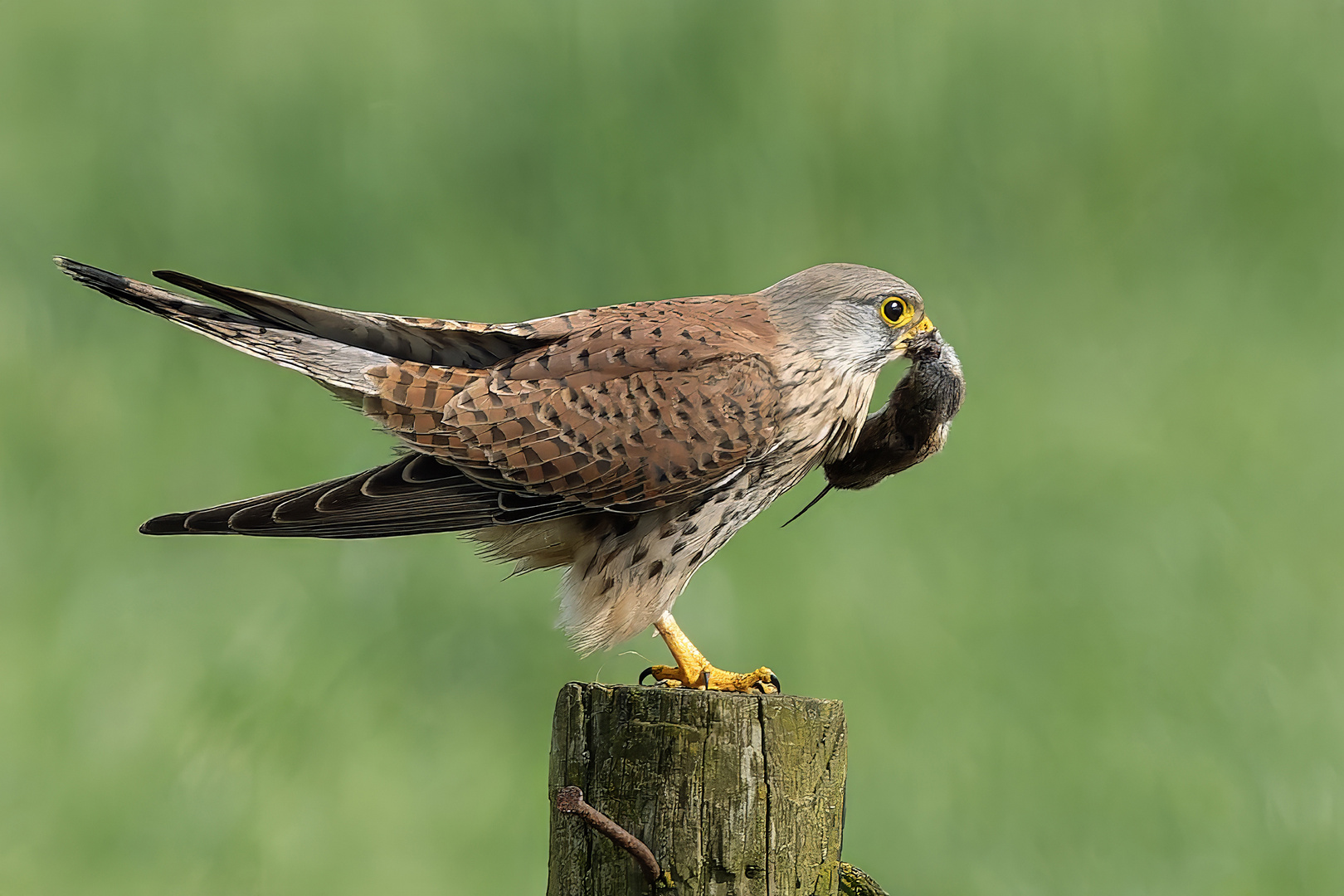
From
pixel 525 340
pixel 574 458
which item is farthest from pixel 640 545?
pixel 525 340

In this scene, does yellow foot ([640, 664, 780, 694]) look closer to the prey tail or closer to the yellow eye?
the yellow eye

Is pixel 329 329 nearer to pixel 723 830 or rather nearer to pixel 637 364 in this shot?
A: pixel 637 364

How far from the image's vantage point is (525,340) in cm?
299

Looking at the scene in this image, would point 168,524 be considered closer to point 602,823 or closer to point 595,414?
point 595,414

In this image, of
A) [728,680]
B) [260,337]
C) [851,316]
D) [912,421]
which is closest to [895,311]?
[851,316]

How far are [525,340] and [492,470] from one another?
0.34m

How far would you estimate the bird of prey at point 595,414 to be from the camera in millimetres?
2805

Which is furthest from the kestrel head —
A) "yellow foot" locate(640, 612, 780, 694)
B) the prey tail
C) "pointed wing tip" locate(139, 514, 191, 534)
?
"pointed wing tip" locate(139, 514, 191, 534)

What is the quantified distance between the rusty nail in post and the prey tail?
1.24 m

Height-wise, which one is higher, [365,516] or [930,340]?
[930,340]

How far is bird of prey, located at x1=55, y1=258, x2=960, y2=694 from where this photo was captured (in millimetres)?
2805

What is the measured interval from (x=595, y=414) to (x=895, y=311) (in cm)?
81

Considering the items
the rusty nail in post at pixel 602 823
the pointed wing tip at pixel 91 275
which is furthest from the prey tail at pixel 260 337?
the rusty nail in post at pixel 602 823

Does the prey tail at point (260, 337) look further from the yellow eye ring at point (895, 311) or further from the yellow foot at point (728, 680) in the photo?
the yellow eye ring at point (895, 311)
